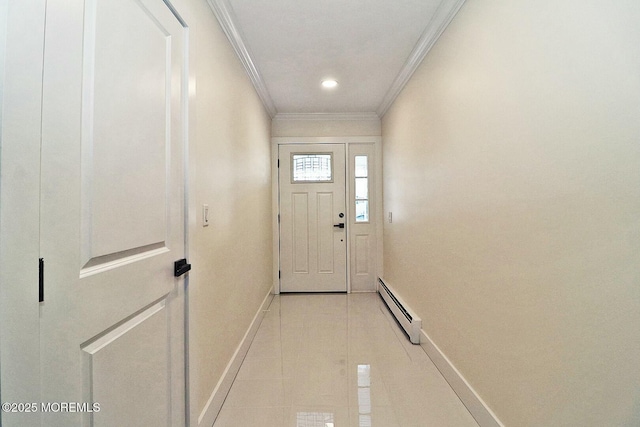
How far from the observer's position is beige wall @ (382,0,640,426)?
0.81 meters

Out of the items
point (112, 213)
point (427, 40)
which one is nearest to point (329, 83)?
point (427, 40)

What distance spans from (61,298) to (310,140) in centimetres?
336

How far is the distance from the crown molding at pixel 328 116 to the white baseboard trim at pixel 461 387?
9.08 ft

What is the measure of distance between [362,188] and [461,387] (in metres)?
2.62

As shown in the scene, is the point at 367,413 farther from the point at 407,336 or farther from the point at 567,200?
the point at 567,200

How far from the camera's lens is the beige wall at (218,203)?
1.35 m

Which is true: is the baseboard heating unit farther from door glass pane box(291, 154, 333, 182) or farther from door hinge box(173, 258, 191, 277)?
door hinge box(173, 258, 191, 277)

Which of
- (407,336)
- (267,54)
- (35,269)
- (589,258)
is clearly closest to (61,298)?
(35,269)

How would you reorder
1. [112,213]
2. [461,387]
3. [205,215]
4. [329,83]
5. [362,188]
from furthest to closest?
1. [362,188]
2. [329,83]
3. [461,387]
4. [205,215]
5. [112,213]

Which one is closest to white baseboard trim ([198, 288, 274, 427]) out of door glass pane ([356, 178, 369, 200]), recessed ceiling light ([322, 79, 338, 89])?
door glass pane ([356, 178, 369, 200])

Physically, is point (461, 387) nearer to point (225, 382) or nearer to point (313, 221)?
point (225, 382)

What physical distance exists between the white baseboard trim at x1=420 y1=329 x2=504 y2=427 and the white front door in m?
1.80

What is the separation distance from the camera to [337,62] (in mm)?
2457

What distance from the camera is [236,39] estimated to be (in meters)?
1.99
